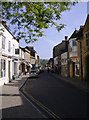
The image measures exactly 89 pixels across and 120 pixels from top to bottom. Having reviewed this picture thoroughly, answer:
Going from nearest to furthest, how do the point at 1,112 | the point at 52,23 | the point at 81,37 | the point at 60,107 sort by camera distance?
the point at 52,23 → the point at 1,112 → the point at 60,107 → the point at 81,37

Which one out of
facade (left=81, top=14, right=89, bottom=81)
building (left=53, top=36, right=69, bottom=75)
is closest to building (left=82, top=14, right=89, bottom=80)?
facade (left=81, top=14, right=89, bottom=81)

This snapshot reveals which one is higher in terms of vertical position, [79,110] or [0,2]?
[0,2]

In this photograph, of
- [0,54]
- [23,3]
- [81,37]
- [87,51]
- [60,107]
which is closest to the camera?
[23,3]

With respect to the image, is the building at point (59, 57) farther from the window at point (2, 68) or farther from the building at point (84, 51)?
the window at point (2, 68)

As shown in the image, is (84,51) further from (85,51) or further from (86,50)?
(86,50)

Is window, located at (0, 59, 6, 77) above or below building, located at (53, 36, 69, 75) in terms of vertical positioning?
below

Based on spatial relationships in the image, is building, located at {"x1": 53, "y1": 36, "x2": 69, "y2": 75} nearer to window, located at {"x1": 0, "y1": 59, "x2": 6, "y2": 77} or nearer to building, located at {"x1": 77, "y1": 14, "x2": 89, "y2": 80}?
building, located at {"x1": 77, "y1": 14, "x2": 89, "y2": 80}

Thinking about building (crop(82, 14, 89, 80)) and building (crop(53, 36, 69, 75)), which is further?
building (crop(53, 36, 69, 75))

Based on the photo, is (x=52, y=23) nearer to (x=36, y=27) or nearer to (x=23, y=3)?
(x=36, y=27)

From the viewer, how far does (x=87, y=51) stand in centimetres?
3494

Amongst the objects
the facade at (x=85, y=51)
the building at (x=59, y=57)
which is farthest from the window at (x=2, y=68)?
the building at (x=59, y=57)

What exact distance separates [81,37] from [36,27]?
28.4 metres

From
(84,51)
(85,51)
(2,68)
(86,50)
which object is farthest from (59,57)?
(2,68)

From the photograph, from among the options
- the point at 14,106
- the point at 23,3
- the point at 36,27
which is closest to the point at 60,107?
the point at 14,106
